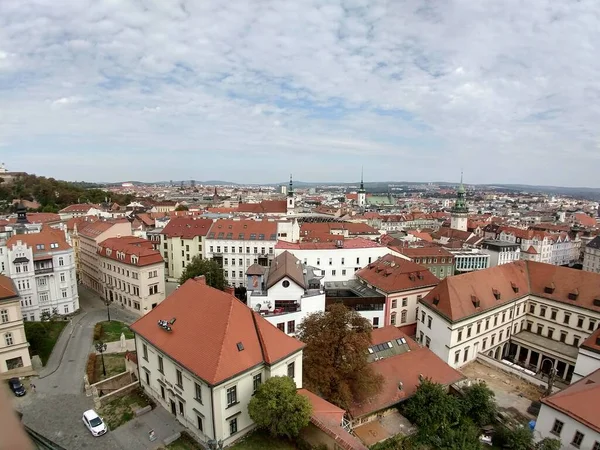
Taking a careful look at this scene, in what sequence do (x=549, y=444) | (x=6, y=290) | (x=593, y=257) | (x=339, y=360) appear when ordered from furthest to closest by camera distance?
1. (x=593, y=257)
2. (x=6, y=290)
3. (x=339, y=360)
4. (x=549, y=444)

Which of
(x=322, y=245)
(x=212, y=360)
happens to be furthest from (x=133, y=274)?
(x=212, y=360)

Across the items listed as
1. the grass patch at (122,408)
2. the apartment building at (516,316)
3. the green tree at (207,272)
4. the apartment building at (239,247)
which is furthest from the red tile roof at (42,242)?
the apartment building at (516,316)

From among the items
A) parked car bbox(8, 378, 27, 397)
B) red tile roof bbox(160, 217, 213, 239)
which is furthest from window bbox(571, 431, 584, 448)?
red tile roof bbox(160, 217, 213, 239)

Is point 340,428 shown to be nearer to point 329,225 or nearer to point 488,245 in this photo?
point 329,225

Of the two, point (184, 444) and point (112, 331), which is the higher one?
point (184, 444)

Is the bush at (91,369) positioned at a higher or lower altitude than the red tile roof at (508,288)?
lower

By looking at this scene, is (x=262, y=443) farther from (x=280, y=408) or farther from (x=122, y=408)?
(x=122, y=408)

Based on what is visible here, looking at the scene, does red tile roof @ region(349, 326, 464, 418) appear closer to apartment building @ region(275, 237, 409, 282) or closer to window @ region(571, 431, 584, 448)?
window @ region(571, 431, 584, 448)

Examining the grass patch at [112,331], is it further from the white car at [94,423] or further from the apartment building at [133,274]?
Result: the white car at [94,423]
